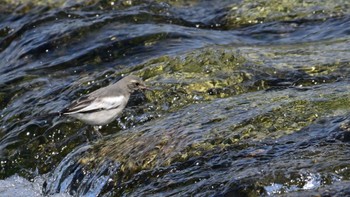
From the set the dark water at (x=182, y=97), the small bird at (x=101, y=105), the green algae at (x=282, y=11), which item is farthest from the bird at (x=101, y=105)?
the green algae at (x=282, y=11)

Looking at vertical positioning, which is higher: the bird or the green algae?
the bird

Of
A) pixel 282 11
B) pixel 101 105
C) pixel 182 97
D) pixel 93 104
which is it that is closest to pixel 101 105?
pixel 101 105

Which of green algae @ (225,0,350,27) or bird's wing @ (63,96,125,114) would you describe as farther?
green algae @ (225,0,350,27)

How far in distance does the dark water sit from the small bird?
0.20 meters

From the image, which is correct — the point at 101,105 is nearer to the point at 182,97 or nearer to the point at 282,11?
the point at 182,97

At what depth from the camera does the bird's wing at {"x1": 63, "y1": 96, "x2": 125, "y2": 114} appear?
1073 centimetres

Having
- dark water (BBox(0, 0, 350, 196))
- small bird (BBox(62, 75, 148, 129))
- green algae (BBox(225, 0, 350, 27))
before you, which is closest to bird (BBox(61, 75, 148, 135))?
small bird (BBox(62, 75, 148, 129))

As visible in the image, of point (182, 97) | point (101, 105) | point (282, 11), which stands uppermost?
point (101, 105)

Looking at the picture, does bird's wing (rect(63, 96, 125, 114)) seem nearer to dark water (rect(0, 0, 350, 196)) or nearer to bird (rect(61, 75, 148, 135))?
bird (rect(61, 75, 148, 135))

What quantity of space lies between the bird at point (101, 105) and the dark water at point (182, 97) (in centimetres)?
20

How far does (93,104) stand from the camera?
35.8 ft

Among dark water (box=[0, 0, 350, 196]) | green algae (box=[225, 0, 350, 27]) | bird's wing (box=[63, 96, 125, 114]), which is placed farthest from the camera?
green algae (box=[225, 0, 350, 27])

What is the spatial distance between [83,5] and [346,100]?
7.57 meters

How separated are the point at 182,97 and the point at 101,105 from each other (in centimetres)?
103
